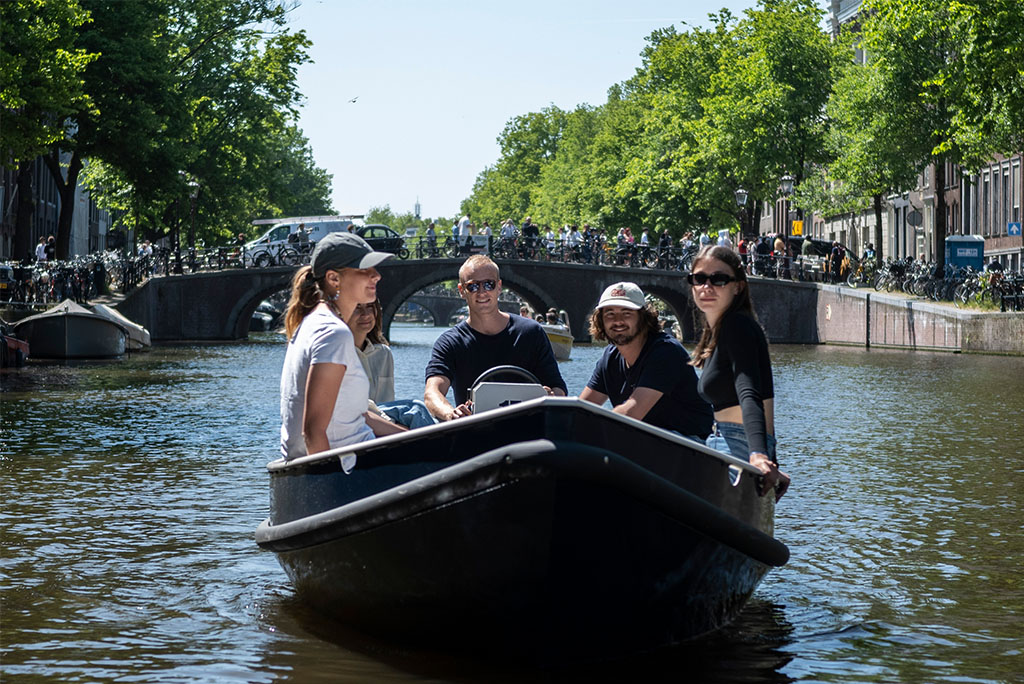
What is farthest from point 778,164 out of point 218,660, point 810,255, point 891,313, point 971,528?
→ point 218,660

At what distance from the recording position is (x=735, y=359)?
584 centimetres

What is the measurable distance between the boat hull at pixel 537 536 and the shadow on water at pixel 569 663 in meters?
0.06

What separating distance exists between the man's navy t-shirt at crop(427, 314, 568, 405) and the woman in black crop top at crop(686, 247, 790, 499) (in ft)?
4.95

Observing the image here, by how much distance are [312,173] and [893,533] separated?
273ft

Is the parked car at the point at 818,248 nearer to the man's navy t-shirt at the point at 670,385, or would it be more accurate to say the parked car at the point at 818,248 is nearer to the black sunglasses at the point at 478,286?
the black sunglasses at the point at 478,286

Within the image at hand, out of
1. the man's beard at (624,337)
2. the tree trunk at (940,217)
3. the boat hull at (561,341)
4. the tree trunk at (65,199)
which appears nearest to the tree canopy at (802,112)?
the tree trunk at (940,217)

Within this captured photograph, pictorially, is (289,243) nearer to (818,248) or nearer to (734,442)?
(818,248)

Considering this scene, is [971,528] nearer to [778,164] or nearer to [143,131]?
[143,131]

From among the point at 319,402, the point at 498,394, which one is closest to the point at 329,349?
the point at 319,402

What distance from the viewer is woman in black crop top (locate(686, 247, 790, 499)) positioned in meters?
5.81

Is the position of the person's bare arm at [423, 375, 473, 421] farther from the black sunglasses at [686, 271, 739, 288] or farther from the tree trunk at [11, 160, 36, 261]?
the tree trunk at [11, 160, 36, 261]

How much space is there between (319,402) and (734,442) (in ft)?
5.40

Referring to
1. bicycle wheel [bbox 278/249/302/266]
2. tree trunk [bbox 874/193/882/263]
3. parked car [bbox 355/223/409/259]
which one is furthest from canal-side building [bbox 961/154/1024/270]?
bicycle wheel [bbox 278/249/302/266]

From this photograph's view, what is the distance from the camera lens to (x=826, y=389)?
2347cm
